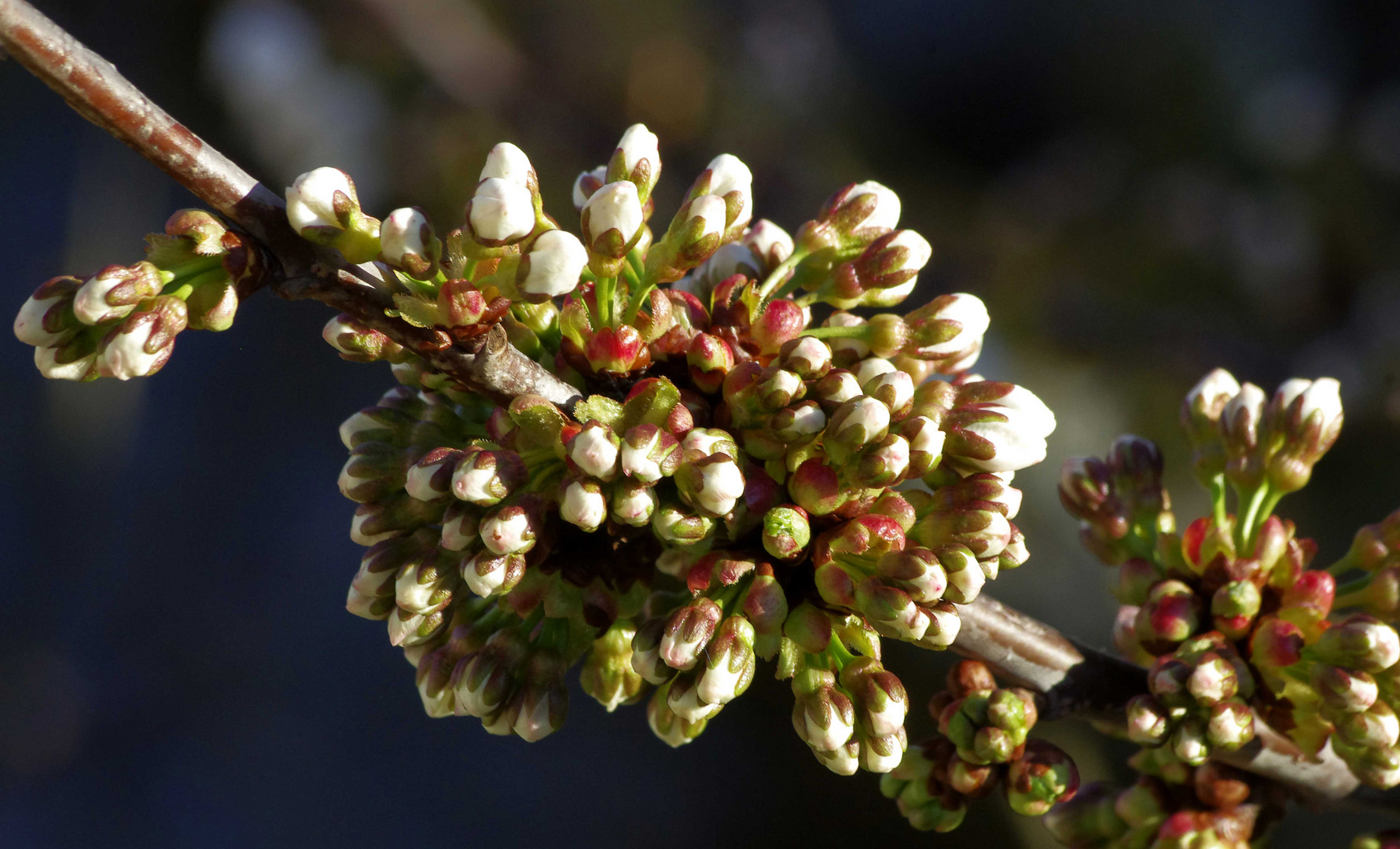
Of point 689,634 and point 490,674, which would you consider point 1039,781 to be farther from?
point 490,674

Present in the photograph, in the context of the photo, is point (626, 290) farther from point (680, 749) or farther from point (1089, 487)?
point (680, 749)

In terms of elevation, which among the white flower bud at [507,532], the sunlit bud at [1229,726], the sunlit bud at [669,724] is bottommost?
the sunlit bud at [669,724]

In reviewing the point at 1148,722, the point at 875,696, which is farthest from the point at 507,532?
the point at 1148,722

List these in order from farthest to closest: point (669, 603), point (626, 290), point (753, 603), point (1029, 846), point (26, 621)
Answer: point (26, 621) < point (1029, 846) < point (669, 603) < point (626, 290) < point (753, 603)

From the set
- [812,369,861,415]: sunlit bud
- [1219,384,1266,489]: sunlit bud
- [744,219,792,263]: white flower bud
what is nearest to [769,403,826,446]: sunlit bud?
[812,369,861,415]: sunlit bud

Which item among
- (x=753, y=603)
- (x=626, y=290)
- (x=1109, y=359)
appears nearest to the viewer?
(x=753, y=603)

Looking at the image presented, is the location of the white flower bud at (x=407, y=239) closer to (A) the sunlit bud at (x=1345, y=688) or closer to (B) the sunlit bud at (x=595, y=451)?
(B) the sunlit bud at (x=595, y=451)

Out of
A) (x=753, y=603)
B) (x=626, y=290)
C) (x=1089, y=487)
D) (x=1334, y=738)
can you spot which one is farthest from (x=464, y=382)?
(x=1334, y=738)

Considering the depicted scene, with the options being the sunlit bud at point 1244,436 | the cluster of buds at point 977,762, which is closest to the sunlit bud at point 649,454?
the cluster of buds at point 977,762
